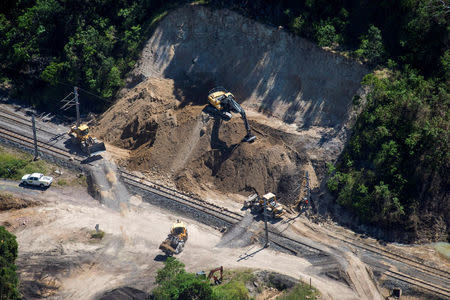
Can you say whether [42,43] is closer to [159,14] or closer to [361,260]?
[159,14]

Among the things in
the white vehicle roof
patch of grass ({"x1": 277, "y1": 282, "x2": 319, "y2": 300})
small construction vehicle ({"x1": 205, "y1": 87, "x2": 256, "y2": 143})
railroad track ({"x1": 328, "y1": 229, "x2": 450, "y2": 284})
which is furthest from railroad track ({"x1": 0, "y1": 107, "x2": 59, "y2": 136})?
railroad track ({"x1": 328, "y1": 229, "x2": 450, "y2": 284})

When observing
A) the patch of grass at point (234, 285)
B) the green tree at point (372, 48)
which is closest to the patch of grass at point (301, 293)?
the patch of grass at point (234, 285)

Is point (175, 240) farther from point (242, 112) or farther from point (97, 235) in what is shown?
point (242, 112)

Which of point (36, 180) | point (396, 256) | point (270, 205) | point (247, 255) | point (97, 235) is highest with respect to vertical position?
point (396, 256)

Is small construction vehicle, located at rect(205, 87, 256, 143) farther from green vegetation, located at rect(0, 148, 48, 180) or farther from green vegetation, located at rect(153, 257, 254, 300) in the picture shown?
green vegetation, located at rect(0, 148, 48, 180)

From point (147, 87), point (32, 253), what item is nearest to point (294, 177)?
point (147, 87)

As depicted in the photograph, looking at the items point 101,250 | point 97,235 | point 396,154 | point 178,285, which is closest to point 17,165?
point 97,235

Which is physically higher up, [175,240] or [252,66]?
[252,66]

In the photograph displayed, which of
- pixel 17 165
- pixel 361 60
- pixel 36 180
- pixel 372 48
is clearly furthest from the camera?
pixel 17 165
